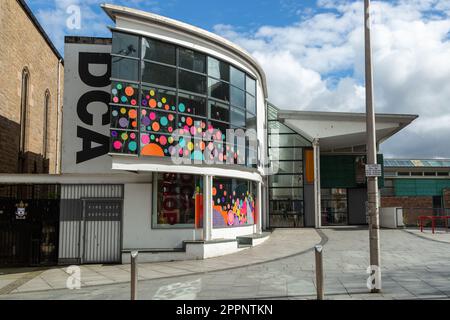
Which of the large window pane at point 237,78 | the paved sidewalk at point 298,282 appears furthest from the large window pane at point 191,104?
the paved sidewalk at point 298,282

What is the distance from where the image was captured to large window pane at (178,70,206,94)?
1488 cm

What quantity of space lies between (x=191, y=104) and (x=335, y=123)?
42.5 feet

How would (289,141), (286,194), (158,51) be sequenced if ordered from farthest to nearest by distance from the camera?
1. (289,141)
2. (286,194)
3. (158,51)

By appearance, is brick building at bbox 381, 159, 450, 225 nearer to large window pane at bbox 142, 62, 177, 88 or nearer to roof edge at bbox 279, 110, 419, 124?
roof edge at bbox 279, 110, 419, 124

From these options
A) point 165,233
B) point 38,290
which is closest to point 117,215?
point 165,233

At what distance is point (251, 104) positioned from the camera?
18922 millimetres

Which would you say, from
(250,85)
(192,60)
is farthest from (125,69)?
(250,85)

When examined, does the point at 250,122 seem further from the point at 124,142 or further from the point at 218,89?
the point at 124,142

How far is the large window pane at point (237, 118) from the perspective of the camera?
16859 mm

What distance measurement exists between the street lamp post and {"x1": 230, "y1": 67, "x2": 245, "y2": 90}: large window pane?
27.1 ft

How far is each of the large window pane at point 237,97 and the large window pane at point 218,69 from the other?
0.63 m

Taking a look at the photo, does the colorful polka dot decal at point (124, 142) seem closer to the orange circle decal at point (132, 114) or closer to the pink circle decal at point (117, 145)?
the pink circle decal at point (117, 145)

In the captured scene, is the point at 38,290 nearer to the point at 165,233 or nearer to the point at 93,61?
the point at 165,233
